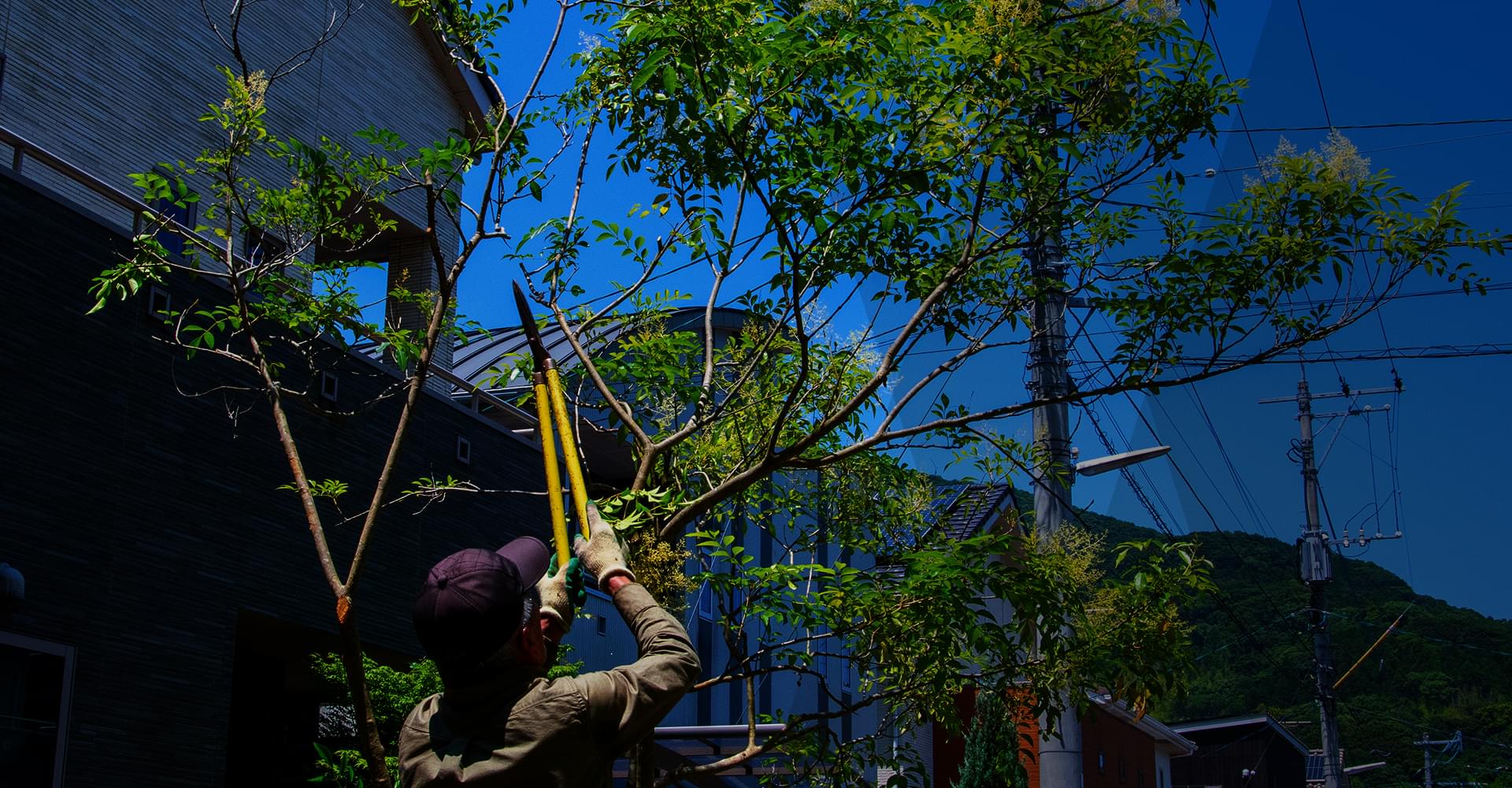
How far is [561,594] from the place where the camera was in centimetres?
288

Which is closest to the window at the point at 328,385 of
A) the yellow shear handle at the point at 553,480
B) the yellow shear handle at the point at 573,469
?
the yellow shear handle at the point at 553,480

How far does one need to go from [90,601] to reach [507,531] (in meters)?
5.94

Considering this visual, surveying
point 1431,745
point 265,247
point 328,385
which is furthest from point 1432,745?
point 265,247

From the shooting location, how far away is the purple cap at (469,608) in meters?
2.75

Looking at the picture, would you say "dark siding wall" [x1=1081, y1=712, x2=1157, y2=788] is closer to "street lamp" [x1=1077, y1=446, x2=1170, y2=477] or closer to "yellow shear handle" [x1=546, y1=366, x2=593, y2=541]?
"street lamp" [x1=1077, y1=446, x2=1170, y2=477]

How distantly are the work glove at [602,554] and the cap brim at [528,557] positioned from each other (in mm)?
192

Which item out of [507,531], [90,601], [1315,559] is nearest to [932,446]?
[90,601]

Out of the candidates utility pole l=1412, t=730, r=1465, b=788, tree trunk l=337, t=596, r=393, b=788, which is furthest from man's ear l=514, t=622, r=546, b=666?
utility pole l=1412, t=730, r=1465, b=788

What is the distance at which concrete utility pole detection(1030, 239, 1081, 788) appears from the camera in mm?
10742

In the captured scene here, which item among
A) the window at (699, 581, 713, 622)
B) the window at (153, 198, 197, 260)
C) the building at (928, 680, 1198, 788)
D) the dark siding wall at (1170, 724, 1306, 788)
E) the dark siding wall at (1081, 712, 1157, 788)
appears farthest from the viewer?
the dark siding wall at (1170, 724, 1306, 788)

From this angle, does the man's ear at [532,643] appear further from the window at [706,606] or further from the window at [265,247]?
the window at [706,606]

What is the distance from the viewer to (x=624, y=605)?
2.85 m

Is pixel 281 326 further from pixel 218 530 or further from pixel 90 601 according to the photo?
pixel 90 601

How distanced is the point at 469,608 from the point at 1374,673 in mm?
55057
